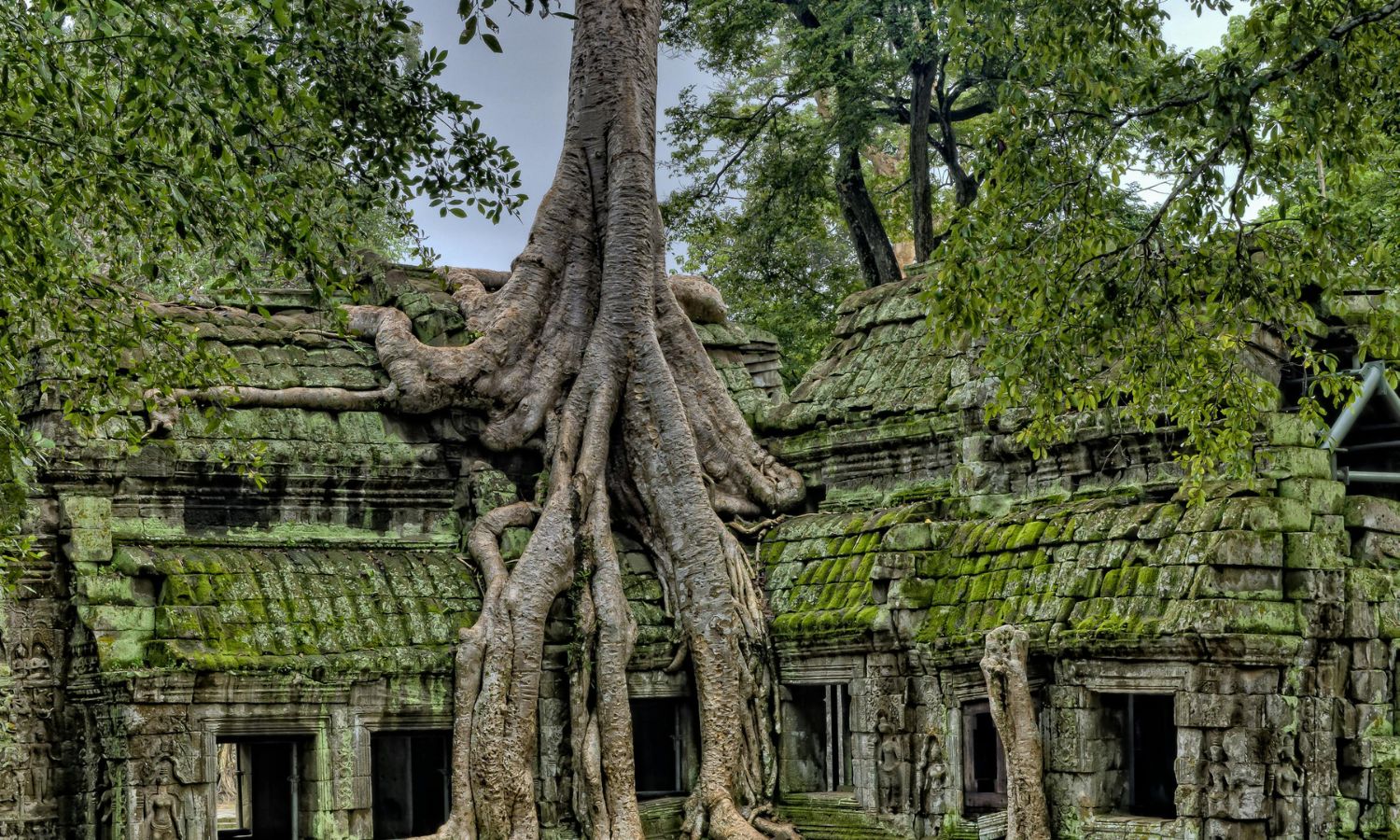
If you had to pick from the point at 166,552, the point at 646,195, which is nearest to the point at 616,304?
the point at 646,195

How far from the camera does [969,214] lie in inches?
476

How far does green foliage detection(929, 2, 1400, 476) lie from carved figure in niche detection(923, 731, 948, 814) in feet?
10.6

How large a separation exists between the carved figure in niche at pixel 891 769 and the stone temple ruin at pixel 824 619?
0.07 feet

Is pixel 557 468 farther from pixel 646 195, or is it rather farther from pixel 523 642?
pixel 646 195

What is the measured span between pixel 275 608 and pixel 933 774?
5118 mm

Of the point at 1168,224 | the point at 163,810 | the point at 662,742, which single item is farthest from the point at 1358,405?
the point at 163,810

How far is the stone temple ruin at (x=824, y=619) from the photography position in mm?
12953

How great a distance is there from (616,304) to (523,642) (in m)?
3.36

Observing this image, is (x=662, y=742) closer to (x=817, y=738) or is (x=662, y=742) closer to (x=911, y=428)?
(x=817, y=738)

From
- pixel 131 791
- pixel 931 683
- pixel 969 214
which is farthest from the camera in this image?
pixel 931 683

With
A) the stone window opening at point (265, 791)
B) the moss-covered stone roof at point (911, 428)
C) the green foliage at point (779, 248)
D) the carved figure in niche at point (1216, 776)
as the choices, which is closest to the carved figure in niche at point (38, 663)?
the stone window opening at point (265, 791)

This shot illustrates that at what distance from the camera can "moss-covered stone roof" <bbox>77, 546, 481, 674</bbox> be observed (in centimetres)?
1462

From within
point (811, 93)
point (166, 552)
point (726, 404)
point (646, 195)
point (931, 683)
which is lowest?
point (931, 683)

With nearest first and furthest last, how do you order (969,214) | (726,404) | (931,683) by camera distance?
1. (969,214)
2. (931,683)
3. (726,404)
